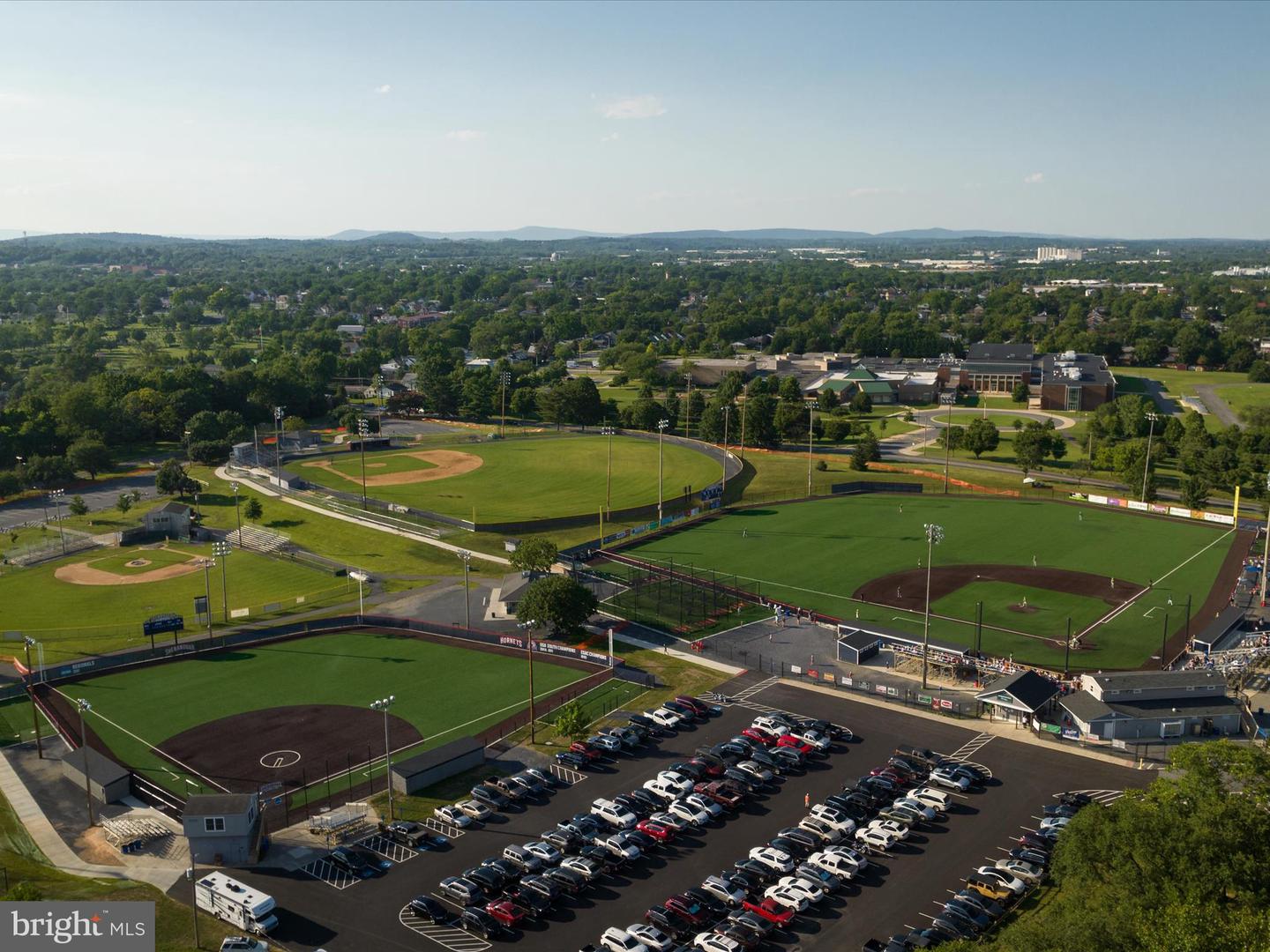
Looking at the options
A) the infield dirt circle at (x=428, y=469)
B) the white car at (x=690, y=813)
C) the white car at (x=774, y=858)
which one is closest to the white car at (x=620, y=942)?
the white car at (x=774, y=858)

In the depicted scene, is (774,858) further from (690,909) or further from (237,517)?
(237,517)

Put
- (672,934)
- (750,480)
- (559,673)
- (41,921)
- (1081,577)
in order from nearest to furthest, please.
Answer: (41,921), (672,934), (559,673), (1081,577), (750,480)

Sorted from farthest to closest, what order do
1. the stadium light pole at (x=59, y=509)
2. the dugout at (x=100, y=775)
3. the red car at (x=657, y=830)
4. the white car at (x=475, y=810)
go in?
the stadium light pole at (x=59, y=509) → the dugout at (x=100, y=775) → the white car at (x=475, y=810) → the red car at (x=657, y=830)

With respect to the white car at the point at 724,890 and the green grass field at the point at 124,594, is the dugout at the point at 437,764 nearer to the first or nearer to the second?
the white car at the point at 724,890

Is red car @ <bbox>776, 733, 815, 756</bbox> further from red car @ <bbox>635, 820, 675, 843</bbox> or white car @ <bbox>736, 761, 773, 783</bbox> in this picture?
red car @ <bbox>635, 820, 675, 843</bbox>

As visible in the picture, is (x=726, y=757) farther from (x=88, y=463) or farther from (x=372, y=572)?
(x=88, y=463)

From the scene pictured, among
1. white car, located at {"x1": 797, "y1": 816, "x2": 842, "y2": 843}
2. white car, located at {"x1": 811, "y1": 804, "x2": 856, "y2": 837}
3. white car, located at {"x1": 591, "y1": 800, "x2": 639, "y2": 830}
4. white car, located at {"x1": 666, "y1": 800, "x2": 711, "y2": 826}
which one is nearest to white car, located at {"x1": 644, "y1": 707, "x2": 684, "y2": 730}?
white car, located at {"x1": 666, "y1": 800, "x2": 711, "y2": 826}

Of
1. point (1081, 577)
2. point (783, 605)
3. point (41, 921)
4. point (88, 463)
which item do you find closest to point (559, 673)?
point (783, 605)
